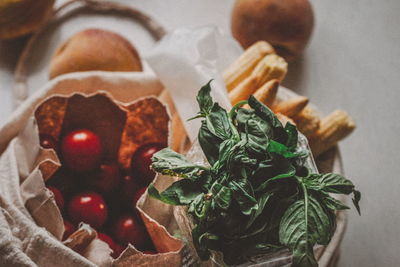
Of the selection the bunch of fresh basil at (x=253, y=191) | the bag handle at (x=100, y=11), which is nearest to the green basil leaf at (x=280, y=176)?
the bunch of fresh basil at (x=253, y=191)

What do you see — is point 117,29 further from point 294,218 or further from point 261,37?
point 294,218

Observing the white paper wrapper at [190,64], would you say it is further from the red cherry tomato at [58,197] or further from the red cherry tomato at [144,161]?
the red cherry tomato at [58,197]

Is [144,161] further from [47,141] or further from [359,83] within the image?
[359,83]

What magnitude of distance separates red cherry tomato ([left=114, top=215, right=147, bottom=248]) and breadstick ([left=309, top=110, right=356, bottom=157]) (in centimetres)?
28

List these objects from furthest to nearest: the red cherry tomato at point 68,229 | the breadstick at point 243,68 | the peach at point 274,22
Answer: the peach at point 274,22 → the breadstick at point 243,68 → the red cherry tomato at point 68,229

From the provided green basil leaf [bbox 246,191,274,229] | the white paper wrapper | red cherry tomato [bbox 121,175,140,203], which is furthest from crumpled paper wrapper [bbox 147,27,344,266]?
green basil leaf [bbox 246,191,274,229]

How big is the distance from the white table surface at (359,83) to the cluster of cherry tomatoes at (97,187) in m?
0.26

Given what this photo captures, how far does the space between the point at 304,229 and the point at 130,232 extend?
0.94 feet

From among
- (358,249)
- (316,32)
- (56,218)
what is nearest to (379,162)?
(358,249)

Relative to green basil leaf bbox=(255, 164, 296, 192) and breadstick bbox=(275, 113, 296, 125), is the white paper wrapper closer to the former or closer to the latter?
breadstick bbox=(275, 113, 296, 125)

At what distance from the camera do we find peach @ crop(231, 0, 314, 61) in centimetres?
90

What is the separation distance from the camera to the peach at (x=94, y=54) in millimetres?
842

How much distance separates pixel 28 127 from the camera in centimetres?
66

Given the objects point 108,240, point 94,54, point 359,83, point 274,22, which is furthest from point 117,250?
point 359,83
